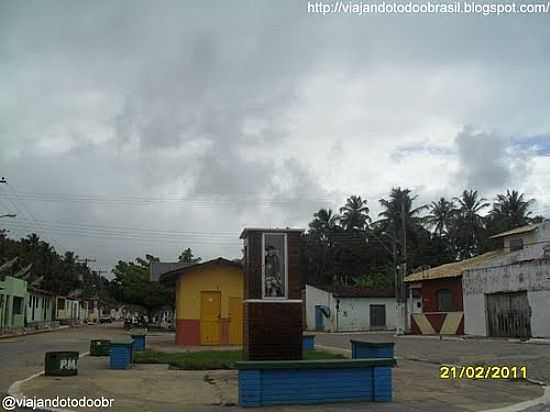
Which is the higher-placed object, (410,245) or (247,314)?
(410,245)

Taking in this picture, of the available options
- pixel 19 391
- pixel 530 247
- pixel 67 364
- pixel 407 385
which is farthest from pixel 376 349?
pixel 530 247

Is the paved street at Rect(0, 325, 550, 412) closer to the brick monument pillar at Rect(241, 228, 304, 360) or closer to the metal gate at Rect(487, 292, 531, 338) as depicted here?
the brick monument pillar at Rect(241, 228, 304, 360)

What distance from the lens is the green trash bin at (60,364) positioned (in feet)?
44.9

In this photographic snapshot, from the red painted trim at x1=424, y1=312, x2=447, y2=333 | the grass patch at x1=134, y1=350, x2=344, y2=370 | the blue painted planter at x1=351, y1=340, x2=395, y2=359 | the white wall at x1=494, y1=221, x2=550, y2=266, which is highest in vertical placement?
the white wall at x1=494, y1=221, x2=550, y2=266

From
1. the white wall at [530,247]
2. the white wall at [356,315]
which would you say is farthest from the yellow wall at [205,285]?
the white wall at [356,315]

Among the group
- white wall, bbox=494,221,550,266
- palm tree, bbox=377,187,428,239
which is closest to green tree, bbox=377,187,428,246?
palm tree, bbox=377,187,428,239

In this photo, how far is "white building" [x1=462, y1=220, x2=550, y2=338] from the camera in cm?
2928

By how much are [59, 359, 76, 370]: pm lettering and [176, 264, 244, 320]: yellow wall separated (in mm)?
12435

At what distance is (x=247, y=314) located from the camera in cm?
1408

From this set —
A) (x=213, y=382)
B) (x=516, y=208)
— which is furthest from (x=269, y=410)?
(x=516, y=208)

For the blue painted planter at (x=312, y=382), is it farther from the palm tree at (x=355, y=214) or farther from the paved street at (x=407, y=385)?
the palm tree at (x=355, y=214)

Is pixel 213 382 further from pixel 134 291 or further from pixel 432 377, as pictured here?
pixel 134 291

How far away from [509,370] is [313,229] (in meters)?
59.9

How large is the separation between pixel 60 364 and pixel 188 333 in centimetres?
1249
